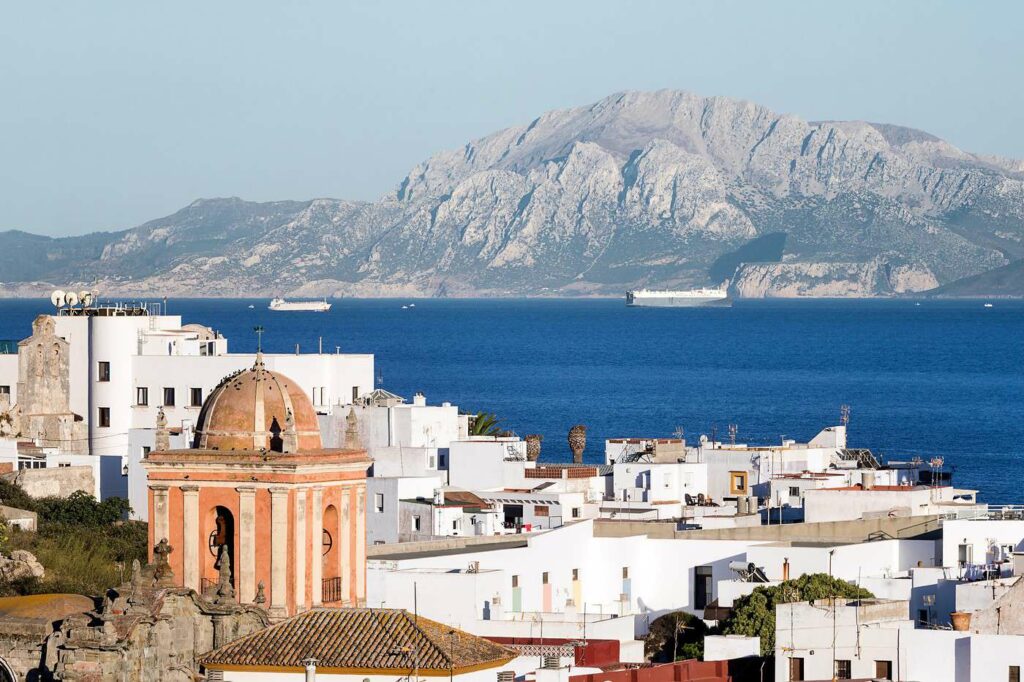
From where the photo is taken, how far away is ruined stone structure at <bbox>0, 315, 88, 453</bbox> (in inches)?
2500

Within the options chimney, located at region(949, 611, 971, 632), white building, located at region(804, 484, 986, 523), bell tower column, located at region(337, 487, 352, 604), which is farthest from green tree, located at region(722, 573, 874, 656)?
A: white building, located at region(804, 484, 986, 523)

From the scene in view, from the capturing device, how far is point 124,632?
75.9 feet

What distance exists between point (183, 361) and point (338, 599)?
3919 centimetres

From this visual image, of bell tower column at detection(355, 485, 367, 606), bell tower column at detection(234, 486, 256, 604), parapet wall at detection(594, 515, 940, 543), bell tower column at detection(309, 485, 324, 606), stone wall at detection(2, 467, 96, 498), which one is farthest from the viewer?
stone wall at detection(2, 467, 96, 498)

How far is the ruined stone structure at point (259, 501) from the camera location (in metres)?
24.8

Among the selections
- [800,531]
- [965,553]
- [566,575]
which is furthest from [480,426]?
[965,553]

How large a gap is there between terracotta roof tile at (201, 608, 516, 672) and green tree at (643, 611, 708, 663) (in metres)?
7.16

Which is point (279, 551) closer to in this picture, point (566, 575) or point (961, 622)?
point (961, 622)

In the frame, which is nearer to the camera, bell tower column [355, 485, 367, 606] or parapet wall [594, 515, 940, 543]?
bell tower column [355, 485, 367, 606]

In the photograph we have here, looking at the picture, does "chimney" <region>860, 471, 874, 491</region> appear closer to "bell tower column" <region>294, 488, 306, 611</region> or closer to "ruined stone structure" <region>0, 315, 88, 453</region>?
"ruined stone structure" <region>0, 315, 88, 453</region>

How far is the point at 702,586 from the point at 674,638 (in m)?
6.13

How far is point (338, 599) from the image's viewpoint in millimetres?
25734

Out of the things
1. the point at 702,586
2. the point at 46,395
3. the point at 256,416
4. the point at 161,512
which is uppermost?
the point at 256,416

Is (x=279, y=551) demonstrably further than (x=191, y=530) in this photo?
No
